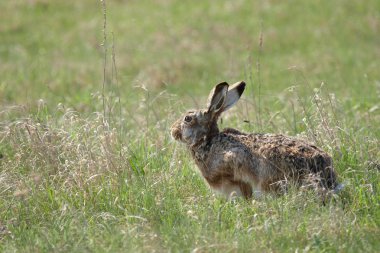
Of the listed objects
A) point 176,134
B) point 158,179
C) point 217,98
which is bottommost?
point 158,179

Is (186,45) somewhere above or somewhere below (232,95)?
below

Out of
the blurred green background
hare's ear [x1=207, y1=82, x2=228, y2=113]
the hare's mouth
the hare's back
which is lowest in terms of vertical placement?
the blurred green background

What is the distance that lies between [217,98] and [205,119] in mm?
224

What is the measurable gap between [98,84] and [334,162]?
22.8 feet

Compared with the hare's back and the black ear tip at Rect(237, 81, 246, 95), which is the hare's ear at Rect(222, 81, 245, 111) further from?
the hare's back

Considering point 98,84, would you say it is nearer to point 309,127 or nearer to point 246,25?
point 246,25

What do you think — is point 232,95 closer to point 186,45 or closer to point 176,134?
point 176,134

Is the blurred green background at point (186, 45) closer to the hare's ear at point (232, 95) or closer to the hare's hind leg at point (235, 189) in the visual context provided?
the hare's ear at point (232, 95)

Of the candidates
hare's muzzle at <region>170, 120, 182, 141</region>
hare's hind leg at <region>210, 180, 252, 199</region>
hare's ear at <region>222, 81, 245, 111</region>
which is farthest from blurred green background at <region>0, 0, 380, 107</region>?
hare's hind leg at <region>210, 180, 252, 199</region>

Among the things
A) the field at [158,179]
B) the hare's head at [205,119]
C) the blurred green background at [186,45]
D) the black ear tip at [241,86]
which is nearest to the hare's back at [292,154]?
the field at [158,179]

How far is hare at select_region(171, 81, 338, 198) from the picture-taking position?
6.26 metres

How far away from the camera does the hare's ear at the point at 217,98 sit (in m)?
6.84

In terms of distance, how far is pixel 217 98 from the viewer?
6922 mm

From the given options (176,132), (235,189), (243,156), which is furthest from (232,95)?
(235,189)
